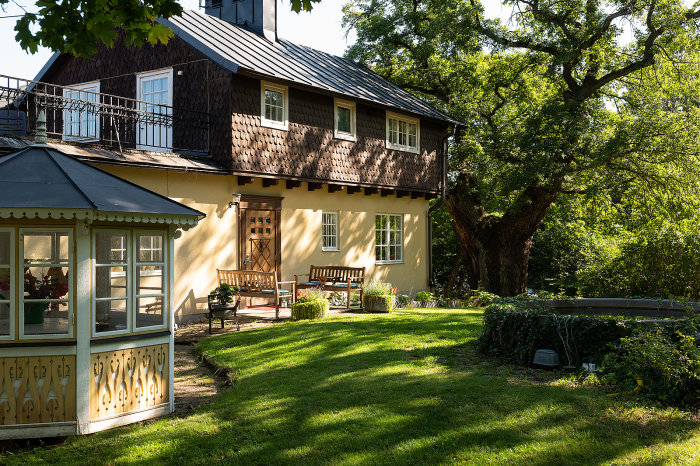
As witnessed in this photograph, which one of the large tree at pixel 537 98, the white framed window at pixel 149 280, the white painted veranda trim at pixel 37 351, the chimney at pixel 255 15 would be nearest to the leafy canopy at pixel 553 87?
the large tree at pixel 537 98

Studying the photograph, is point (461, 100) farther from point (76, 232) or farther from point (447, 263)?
point (76, 232)

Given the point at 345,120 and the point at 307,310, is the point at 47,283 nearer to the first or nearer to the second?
the point at 307,310

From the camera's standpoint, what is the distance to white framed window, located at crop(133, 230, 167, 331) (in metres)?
7.19

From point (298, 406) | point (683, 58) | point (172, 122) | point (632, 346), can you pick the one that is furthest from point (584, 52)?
point (298, 406)

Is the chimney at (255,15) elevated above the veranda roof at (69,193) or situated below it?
above

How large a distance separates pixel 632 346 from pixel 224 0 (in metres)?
17.0

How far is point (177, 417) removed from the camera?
7148 millimetres

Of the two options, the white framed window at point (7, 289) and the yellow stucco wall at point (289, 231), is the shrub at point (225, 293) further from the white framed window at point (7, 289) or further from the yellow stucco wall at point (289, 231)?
the white framed window at point (7, 289)


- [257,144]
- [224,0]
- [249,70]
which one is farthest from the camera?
[224,0]

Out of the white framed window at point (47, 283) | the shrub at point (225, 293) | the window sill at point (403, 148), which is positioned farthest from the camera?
the window sill at point (403, 148)

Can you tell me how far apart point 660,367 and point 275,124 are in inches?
425

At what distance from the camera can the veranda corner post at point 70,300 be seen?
21.1 ft

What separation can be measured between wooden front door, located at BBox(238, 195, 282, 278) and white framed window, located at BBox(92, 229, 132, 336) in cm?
792

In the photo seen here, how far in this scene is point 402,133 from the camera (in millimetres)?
19750
